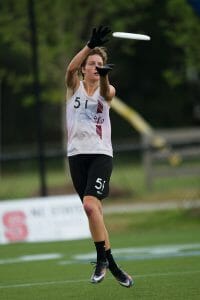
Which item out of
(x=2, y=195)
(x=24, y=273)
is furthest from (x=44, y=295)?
(x=2, y=195)

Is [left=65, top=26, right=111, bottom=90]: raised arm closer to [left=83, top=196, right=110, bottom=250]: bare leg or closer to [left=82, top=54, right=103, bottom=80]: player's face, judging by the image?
[left=82, top=54, right=103, bottom=80]: player's face

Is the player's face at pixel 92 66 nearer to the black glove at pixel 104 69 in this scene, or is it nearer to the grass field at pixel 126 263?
the black glove at pixel 104 69

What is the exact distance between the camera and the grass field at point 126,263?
10000mm

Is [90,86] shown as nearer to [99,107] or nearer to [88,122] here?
[99,107]

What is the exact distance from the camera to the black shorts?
9.86 metres

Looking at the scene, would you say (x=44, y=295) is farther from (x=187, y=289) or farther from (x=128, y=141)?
(x=128, y=141)

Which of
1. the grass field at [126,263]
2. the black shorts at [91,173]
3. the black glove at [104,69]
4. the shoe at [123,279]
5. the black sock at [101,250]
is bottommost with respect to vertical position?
the grass field at [126,263]

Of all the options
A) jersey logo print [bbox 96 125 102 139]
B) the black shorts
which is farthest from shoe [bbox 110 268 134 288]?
jersey logo print [bbox 96 125 102 139]

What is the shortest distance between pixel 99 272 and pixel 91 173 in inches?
36.2

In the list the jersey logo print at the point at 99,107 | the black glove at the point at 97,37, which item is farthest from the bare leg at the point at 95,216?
the black glove at the point at 97,37

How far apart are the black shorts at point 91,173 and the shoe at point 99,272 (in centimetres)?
61

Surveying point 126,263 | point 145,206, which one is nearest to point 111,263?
point 126,263

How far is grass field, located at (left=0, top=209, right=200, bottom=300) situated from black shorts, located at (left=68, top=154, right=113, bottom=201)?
0.95m

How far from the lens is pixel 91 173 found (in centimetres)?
991
